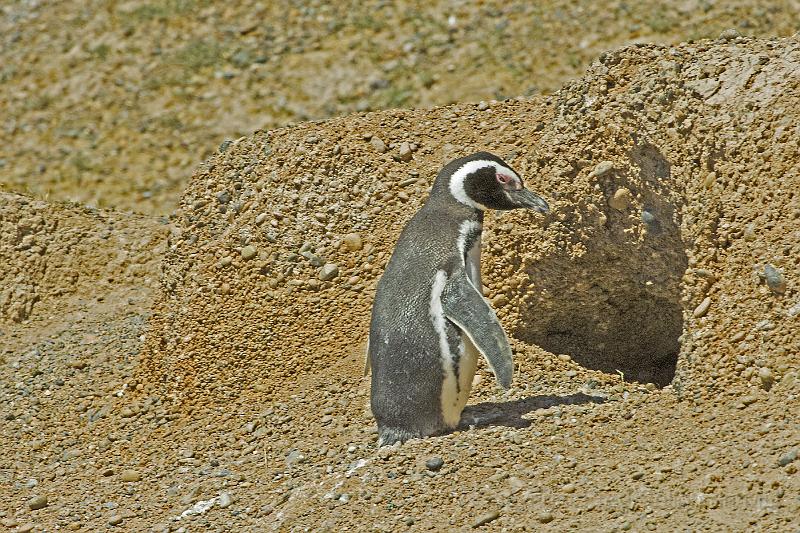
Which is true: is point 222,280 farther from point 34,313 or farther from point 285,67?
point 285,67

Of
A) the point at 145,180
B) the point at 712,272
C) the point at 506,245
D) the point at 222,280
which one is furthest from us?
the point at 145,180

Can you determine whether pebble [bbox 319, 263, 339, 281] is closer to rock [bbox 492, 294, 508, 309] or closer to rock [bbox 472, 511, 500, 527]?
rock [bbox 492, 294, 508, 309]

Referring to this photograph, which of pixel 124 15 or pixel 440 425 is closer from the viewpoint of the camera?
pixel 440 425

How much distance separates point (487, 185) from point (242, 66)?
793 centimetres

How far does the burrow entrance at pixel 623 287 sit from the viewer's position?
617 cm

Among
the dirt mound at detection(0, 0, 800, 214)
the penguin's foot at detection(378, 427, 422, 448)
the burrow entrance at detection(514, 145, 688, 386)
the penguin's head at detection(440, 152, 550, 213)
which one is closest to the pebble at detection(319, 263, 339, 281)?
the burrow entrance at detection(514, 145, 688, 386)

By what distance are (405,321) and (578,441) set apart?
0.95m

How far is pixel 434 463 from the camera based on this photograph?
5.19 meters

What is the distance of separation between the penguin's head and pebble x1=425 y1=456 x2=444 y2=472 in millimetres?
1305

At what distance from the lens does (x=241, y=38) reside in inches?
541

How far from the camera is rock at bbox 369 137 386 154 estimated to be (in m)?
7.27

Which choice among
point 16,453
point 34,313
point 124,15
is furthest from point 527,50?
point 16,453

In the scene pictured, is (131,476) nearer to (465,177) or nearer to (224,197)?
Answer: (224,197)

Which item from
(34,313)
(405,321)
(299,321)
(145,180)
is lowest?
(145,180)
